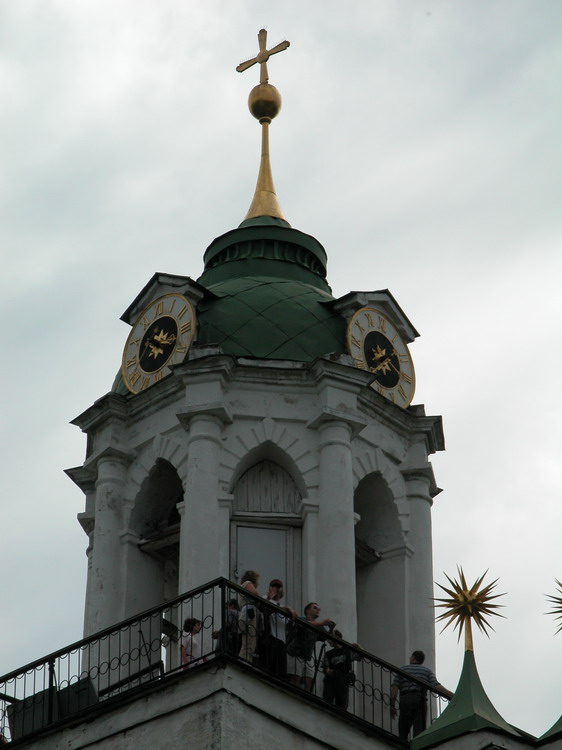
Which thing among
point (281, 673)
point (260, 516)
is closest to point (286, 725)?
point (281, 673)

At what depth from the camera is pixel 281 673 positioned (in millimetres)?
26922

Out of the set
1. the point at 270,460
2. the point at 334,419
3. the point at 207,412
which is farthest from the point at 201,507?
the point at 334,419

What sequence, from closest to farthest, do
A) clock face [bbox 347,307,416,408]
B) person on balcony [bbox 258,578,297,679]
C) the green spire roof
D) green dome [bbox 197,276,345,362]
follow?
1. the green spire roof
2. person on balcony [bbox 258,578,297,679]
3. green dome [bbox 197,276,345,362]
4. clock face [bbox 347,307,416,408]

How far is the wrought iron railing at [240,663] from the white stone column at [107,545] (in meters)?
2.21

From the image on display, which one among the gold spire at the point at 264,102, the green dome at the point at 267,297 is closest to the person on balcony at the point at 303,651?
the green dome at the point at 267,297

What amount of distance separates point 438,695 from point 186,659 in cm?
309

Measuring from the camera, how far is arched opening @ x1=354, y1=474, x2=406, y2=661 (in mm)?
31891

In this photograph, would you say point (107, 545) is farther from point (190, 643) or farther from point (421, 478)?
point (190, 643)

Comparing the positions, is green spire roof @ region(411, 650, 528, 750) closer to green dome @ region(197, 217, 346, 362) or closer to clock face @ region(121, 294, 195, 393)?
green dome @ region(197, 217, 346, 362)

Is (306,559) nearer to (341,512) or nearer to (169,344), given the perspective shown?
(341,512)

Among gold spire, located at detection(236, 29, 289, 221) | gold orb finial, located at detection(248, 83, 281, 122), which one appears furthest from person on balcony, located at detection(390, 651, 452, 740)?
gold orb finial, located at detection(248, 83, 281, 122)

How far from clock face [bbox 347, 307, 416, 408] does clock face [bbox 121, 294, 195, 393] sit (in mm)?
2258

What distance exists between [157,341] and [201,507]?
333cm

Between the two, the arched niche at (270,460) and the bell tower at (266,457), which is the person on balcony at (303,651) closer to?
the bell tower at (266,457)
